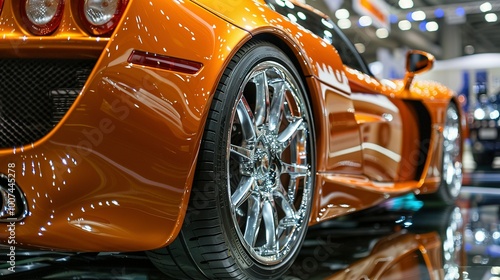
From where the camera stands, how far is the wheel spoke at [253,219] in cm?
230

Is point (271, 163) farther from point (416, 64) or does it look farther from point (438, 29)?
point (438, 29)

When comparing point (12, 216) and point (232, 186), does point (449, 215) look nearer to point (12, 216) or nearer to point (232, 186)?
point (232, 186)

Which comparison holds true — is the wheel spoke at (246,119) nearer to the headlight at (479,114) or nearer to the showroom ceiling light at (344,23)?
the headlight at (479,114)

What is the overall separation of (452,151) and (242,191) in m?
3.12

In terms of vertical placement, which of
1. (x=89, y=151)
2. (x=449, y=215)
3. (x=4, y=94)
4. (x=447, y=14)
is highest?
(x=447, y=14)

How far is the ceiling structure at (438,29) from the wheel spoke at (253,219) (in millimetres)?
12092

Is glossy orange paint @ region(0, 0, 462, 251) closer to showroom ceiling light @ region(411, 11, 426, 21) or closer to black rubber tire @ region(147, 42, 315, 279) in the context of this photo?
black rubber tire @ region(147, 42, 315, 279)

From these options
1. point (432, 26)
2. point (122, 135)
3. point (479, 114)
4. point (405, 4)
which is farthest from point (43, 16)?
point (432, 26)

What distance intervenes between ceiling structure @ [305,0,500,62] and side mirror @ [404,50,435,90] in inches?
388

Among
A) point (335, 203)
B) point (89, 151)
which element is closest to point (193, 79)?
point (89, 151)

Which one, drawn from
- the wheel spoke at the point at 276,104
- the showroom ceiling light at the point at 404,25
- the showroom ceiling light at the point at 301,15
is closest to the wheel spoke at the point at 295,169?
the wheel spoke at the point at 276,104

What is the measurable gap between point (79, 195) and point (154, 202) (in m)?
0.21

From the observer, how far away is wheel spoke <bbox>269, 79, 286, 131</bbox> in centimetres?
247

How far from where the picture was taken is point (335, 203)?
9.41 ft
